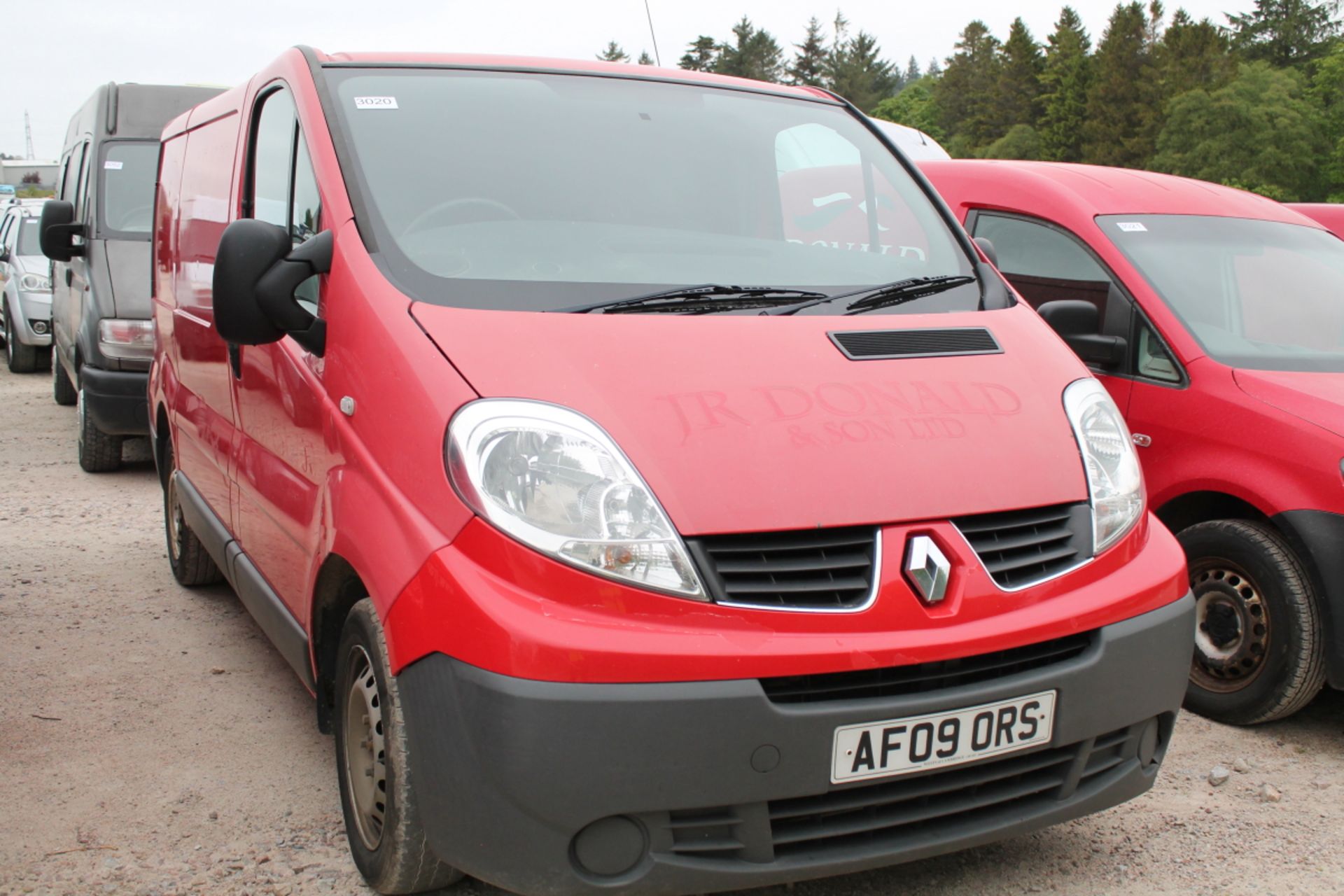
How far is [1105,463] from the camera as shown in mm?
2795

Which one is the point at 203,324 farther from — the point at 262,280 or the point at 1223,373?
the point at 1223,373

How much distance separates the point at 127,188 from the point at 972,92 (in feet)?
332

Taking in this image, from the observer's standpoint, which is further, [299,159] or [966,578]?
[299,159]

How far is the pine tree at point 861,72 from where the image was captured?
11169 cm

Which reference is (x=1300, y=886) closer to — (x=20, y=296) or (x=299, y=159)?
(x=299, y=159)

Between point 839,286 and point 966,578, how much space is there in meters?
0.99

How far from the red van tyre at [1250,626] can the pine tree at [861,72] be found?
108905 millimetres

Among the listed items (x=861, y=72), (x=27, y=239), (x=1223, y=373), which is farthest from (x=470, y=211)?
(x=861, y=72)

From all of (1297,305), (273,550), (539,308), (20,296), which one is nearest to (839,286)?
(539,308)

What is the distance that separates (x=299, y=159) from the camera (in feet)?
10.8

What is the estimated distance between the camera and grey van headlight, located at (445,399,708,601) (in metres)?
2.29

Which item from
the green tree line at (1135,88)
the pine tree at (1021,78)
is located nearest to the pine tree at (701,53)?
the green tree line at (1135,88)

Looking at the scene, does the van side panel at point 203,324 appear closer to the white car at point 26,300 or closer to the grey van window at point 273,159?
the grey van window at point 273,159

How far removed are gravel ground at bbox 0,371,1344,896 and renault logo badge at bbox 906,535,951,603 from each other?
0.86m
